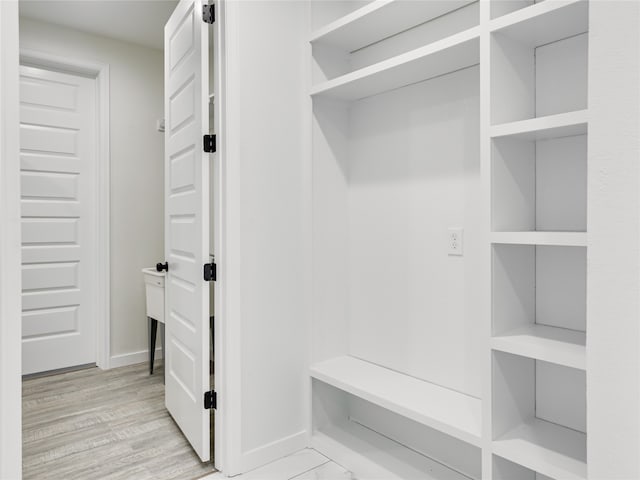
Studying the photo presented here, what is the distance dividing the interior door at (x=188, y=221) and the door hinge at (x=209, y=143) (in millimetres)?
27

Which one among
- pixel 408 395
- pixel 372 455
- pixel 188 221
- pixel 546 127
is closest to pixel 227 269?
pixel 188 221

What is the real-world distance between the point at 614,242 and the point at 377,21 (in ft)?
4.57

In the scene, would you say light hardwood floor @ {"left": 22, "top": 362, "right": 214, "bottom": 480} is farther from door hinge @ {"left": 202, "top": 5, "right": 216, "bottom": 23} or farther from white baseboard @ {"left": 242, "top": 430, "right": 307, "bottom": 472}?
door hinge @ {"left": 202, "top": 5, "right": 216, "bottom": 23}

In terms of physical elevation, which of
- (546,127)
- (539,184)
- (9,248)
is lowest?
(9,248)

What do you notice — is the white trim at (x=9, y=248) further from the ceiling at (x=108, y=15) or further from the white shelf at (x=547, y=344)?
the ceiling at (x=108, y=15)

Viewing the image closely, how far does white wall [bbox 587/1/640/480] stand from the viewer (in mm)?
1047

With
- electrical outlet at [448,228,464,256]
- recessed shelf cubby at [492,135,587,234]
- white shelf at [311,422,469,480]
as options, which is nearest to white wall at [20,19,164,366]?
white shelf at [311,422,469,480]

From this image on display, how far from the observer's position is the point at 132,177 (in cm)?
375

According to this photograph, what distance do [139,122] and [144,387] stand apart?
2084 mm

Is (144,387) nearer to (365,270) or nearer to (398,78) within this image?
(365,270)

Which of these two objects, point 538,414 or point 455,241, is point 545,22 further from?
point 538,414

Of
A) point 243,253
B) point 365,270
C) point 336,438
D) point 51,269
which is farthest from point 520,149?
point 51,269

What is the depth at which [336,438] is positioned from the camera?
2.26 meters

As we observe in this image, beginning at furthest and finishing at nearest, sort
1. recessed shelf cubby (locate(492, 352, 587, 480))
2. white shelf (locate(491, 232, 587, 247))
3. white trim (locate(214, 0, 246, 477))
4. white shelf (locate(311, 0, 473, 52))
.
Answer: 1. white trim (locate(214, 0, 246, 477))
2. white shelf (locate(311, 0, 473, 52))
3. recessed shelf cubby (locate(492, 352, 587, 480))
4. white shelf (locate(491, 232, 587, 247))
